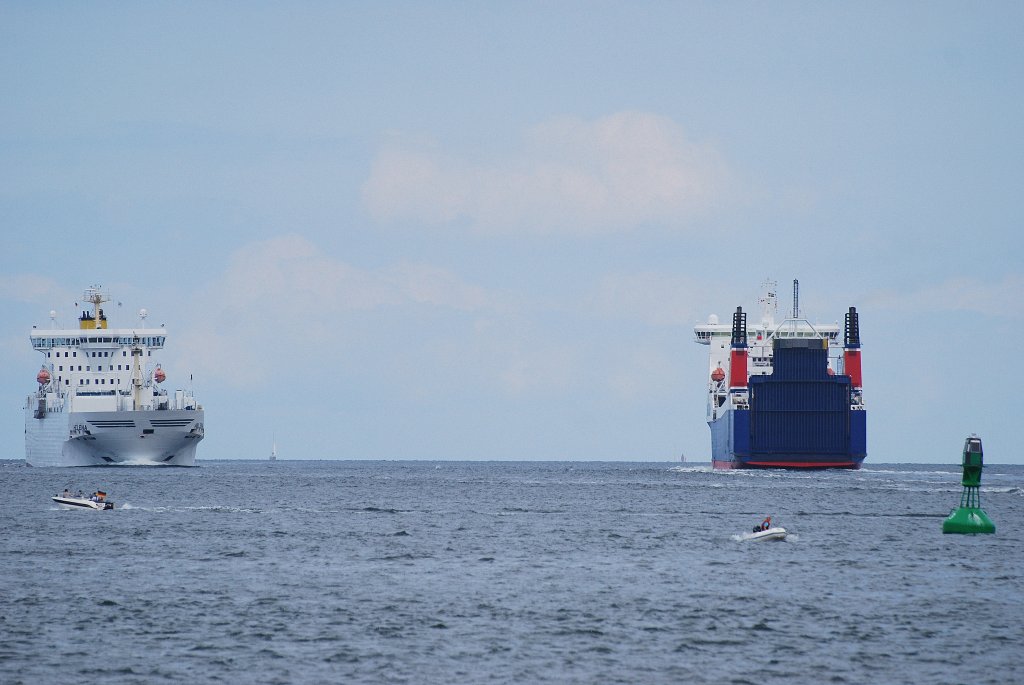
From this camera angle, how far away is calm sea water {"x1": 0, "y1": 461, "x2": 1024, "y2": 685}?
33.3m

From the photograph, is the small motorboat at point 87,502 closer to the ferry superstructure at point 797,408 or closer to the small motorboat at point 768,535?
the small motorboat at point 768,535

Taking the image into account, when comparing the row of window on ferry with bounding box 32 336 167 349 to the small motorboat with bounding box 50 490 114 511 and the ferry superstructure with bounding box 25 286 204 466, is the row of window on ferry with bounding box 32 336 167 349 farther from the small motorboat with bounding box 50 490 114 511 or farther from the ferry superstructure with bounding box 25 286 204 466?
the small motorboat with bounding box 50 490 114 511

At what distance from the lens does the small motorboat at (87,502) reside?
78.4 meters

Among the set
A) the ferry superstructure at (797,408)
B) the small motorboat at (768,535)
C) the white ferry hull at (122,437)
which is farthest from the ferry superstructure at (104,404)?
the small motorboat at (768,535)

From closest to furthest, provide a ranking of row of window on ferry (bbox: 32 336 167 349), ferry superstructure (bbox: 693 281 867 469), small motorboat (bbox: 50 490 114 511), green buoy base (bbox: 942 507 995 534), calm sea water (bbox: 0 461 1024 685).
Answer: calm sea water (bbox: 0 461 1024 685) < green buoy base (bbox: 942 507 995 534) < small motorboat (bbox: 50 490 114 511) < ferry superstructure (bbox: 693 281 867 469) < row of window on ferry (bbox: 32 336 167 349)

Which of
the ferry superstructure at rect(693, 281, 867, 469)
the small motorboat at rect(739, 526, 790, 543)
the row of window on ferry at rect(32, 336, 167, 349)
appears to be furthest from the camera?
the row of window on ferry at rect(32, 336, 167, 349)

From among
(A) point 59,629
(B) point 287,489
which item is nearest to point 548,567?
(A) point 59,629

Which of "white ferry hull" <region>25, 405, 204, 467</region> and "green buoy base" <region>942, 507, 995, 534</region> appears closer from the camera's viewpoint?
"green buoy base" <region>942, 507, 995, 534</region>

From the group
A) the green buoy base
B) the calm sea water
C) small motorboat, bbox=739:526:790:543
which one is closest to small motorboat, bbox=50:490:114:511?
the calm sea water

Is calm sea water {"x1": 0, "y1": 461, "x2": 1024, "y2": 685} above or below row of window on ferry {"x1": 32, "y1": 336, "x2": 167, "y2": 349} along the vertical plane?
below

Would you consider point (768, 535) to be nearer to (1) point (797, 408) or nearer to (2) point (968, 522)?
(2) point (968, 522)

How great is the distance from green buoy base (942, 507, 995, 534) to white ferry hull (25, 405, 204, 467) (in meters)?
93.2

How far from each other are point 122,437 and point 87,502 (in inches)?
2606

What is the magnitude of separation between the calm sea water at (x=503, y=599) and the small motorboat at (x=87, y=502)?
552 millimetres
